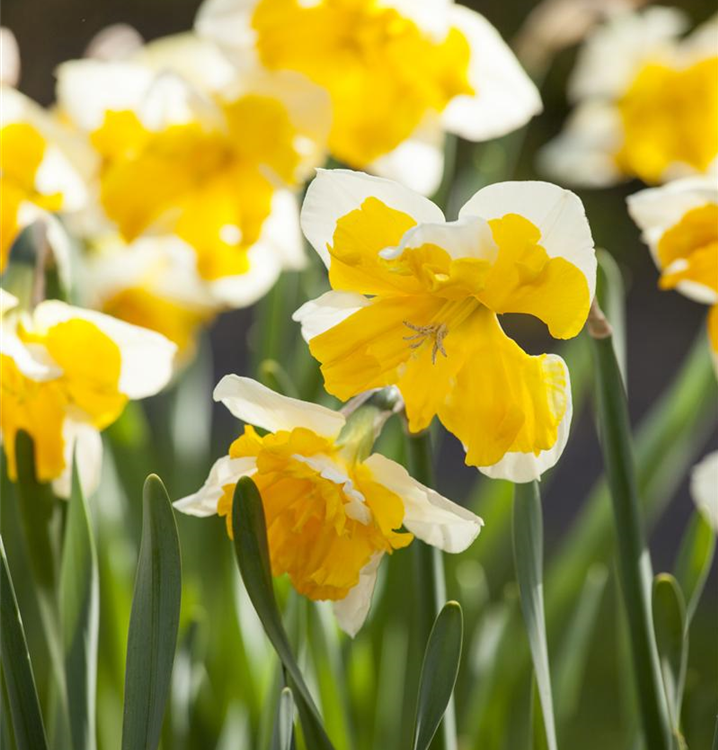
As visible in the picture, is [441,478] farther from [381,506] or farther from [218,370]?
[381,506]

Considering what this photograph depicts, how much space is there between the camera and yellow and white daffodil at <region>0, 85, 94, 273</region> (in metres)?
0.72

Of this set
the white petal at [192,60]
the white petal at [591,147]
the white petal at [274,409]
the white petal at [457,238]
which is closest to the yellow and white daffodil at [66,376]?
the white petal at [274,409]

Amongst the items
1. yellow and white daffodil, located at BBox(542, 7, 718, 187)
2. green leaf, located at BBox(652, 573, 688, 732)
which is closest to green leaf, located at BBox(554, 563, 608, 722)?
green leaf, located at BBox(652, 573, 688, 732)

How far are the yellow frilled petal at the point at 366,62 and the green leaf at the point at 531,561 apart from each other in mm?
419

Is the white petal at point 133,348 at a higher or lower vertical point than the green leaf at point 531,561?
higher

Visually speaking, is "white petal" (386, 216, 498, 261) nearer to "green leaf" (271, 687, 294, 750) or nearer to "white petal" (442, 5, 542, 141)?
"green leaf" (271, 687, 294, 750)

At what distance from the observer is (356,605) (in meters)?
0.60

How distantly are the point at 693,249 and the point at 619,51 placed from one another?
73 cm

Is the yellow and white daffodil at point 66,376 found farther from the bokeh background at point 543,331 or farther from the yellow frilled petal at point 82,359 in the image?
the bokeh background at point 543,331

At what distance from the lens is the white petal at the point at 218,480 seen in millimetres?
574

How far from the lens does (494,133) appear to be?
0.94 meters

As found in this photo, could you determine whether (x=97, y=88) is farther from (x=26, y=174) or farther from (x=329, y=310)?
(x=329, y=310)

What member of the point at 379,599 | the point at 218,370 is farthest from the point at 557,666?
the point at 218,370

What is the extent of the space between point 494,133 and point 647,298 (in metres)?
3.62
